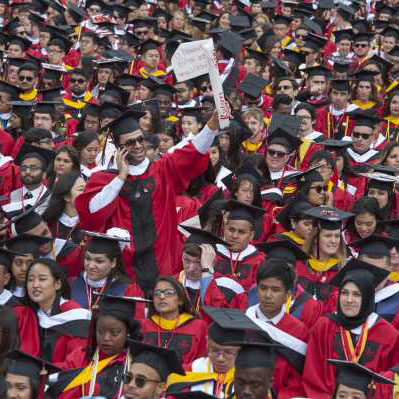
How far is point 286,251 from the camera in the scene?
8164mm

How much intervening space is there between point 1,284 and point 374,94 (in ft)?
24.6

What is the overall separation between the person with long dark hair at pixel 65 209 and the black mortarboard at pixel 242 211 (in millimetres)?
1230

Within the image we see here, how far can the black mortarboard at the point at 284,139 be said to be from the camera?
10648mm

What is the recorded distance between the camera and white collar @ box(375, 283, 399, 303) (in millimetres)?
7762

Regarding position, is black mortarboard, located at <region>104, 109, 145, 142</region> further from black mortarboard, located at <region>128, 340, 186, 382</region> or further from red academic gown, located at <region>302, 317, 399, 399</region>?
black mortarboard, located at <region>128, 340, 186, 382</region>

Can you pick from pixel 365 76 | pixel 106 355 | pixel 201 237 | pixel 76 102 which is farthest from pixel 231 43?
pixel 106 355

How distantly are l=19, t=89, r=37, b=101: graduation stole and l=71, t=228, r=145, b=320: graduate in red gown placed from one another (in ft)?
17.9

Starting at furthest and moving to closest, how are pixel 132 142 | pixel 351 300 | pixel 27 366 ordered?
pixel 132 142 → pixel 351 300 → pixel 27 366

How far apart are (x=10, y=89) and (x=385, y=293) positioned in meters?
6.28

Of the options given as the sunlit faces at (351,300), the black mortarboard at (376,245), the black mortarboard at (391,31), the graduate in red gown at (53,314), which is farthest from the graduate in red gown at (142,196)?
the black mortarboard at (391,31)

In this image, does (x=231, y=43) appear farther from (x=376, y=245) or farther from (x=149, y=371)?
(x=149, y=371)

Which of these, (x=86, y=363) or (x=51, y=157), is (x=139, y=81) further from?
(x=86, y=363)

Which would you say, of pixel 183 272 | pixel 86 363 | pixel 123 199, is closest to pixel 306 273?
pixel 183 272

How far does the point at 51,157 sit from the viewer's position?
33.1ft
